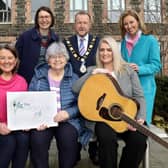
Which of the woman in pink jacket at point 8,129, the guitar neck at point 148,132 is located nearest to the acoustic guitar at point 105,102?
the guitar neck at point 148,132

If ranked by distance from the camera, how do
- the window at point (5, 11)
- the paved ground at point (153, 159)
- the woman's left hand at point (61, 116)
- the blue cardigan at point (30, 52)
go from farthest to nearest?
the window at point (5, 11) → the paved ground at point (153, 159) → the blue cardigan at point (30, 52) → the woman's left hand at point (61, 116)

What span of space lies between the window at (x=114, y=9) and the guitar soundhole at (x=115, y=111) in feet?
68.3

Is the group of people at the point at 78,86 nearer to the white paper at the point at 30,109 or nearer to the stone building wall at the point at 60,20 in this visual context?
the white paper at the point at 30,109

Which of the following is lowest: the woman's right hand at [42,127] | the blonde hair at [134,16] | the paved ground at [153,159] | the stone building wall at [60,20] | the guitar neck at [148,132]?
the paved ground at [153,159]

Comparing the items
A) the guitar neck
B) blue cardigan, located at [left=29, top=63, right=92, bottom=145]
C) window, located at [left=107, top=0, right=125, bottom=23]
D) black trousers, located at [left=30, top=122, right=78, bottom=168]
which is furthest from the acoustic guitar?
window, located at [left=107, top=0, right=125, bottom=23]

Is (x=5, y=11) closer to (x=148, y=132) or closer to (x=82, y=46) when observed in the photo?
(x=82, y=46)

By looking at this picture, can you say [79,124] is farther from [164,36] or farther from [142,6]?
[142,6]

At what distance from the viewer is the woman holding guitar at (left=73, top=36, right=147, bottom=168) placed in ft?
12.5

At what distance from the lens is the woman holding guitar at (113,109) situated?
3799mm

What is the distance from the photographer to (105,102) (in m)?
3.88

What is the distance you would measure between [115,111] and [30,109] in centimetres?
79

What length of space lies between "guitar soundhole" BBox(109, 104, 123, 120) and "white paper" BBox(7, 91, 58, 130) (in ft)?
1.76

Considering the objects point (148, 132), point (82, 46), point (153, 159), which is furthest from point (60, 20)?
point (148, 132)

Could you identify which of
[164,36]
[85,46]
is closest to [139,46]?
[85,46]
